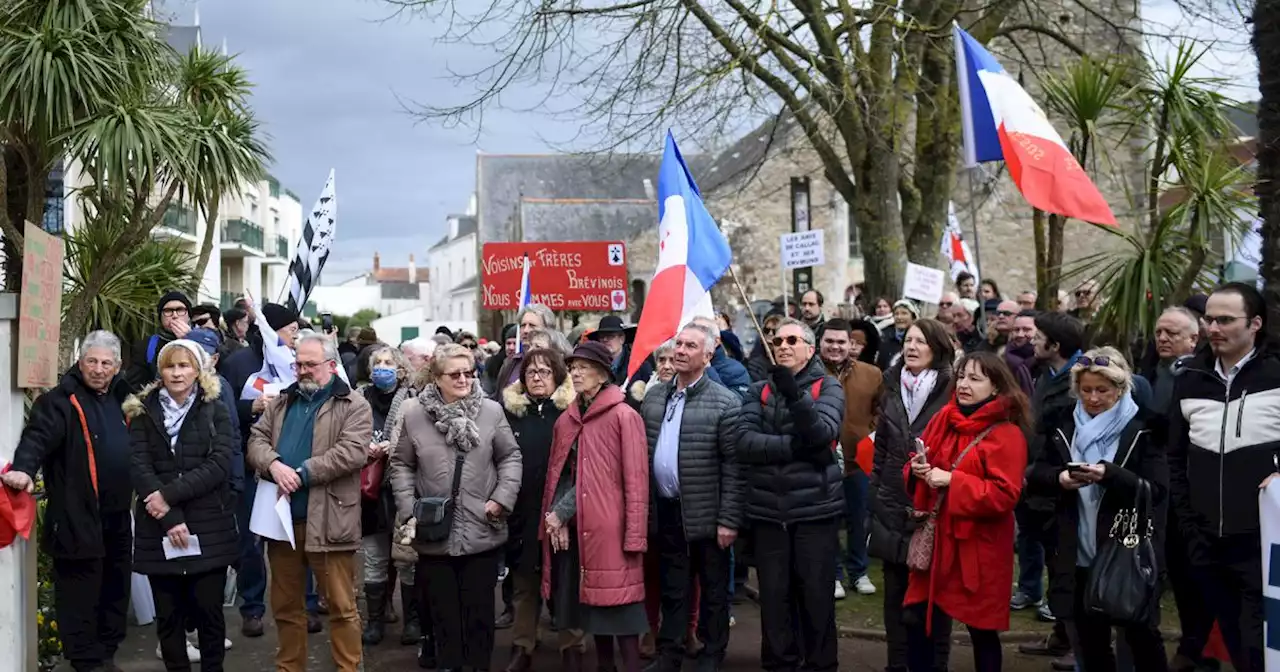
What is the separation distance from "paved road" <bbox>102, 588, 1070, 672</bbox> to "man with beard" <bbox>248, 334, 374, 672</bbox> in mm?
771

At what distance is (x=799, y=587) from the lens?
21.5 feet

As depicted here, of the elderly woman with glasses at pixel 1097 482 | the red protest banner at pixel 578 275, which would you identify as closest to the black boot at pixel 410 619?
the elderly woman with glasses at pixel 1097 482

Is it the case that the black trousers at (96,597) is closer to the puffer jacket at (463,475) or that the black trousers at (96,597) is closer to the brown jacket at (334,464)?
the brown jacket at (334,464)

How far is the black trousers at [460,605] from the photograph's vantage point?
6.55 m

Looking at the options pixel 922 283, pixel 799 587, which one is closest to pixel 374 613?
pixel 799 587

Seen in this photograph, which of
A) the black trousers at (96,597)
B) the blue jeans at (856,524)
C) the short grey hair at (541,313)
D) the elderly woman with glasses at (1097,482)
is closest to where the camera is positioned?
the elderly woman with glasses at (1097,482)

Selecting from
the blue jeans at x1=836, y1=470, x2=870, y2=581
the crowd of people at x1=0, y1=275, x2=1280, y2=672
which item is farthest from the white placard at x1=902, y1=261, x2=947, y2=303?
the crowd of people at x1=0, y1=275, x2=1280, y2=672

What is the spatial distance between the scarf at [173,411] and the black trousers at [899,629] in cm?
381

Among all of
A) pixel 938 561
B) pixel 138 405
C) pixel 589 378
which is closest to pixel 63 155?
pixel 138 405

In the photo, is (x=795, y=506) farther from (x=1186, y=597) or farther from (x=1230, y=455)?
(x=1230, y=455)

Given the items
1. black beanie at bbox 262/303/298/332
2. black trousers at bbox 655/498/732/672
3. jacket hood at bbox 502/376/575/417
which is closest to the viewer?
black trousers at bbox 655/498/732/672

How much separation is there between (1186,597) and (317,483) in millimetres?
4546

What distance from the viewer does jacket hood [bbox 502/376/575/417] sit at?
7027mm

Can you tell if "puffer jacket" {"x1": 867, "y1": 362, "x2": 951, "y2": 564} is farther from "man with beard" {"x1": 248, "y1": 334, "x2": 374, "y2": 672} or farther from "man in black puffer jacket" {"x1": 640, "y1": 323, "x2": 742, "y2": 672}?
"man with beard" {"x1": 248, "y1": 334, "x2": 374, "y2": 672}
